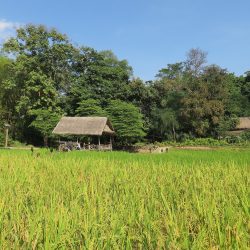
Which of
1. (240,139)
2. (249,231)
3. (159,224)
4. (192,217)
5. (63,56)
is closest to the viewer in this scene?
(249,231)

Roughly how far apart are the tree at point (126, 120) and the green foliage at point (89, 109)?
932mm

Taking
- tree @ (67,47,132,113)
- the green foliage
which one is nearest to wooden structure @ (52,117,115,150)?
the green foliage

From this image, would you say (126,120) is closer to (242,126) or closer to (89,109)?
(89,109)

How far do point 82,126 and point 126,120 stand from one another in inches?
156

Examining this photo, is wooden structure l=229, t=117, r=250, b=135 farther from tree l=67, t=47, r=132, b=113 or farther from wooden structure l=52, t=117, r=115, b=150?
wooden structure l=52, t=117, r=115, b=150

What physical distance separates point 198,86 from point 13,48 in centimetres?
1700

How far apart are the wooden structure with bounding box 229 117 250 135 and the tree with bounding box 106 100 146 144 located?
10275 mm

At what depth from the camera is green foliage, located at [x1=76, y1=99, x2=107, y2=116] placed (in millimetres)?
31641

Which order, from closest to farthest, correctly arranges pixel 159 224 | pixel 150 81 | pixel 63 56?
pixel 159 224 < pixel 63 56 < pixel 150 81

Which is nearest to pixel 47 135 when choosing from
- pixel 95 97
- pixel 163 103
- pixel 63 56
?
pixel 95 97

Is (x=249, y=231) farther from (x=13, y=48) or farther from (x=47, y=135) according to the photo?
(x=13, y=48)

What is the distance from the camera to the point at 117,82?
3419 cm

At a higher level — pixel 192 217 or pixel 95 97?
pixel 95 97

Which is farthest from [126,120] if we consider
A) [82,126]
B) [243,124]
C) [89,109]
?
[243,124]
